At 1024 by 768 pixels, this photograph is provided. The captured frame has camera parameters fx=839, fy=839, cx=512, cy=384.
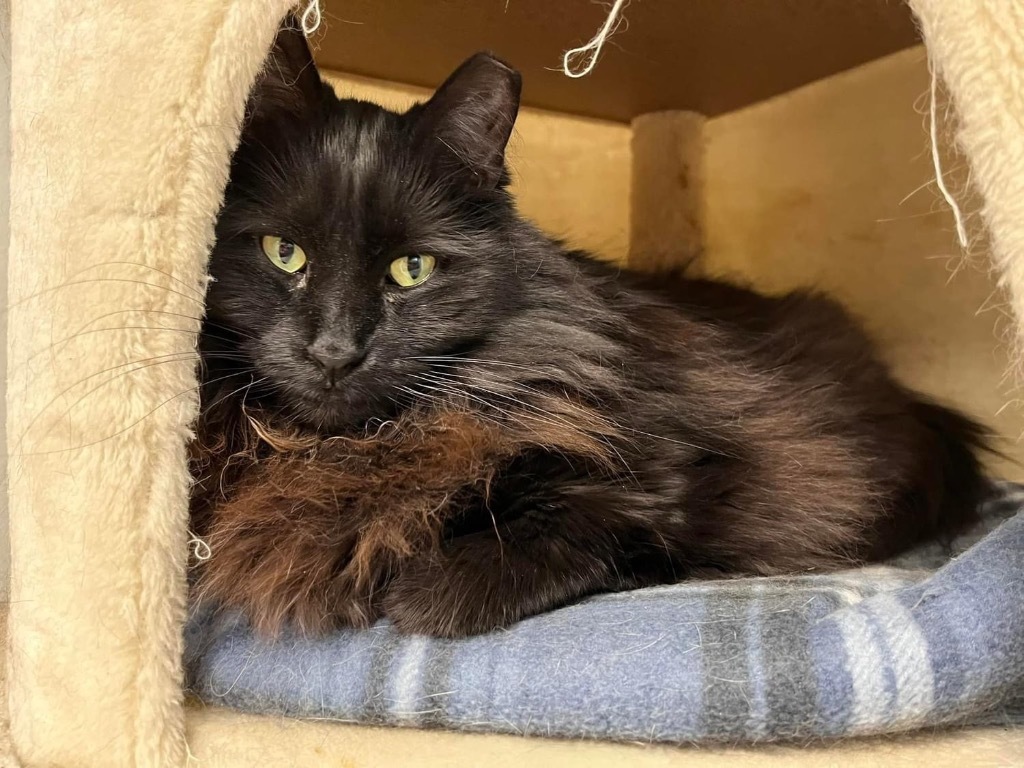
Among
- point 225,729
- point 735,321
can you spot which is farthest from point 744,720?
point 735,321

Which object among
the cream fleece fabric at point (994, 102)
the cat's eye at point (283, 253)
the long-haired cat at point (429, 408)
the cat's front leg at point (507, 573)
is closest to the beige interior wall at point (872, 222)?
the long-haired cat at point (429, 408)

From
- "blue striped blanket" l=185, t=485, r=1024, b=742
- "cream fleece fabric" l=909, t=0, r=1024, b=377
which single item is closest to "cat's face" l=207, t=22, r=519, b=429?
"blue striped blanket" l=185, t=485, r=1024, b=742

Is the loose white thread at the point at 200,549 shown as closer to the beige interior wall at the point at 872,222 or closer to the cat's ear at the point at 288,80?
the cat's ear at the point at 288,80

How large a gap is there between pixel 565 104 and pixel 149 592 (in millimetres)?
1817

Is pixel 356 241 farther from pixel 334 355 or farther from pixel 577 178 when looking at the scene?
pixel 577 178

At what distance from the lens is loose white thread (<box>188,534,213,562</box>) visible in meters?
1.07

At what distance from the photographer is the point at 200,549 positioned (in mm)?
1096

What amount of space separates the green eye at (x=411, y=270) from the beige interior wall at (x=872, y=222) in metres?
1.31

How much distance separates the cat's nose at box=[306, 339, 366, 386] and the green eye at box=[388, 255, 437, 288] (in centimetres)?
13

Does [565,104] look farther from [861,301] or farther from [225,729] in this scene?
[225,729]

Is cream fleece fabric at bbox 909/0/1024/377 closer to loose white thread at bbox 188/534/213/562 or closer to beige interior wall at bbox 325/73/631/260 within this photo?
loose white thread at bbox 188/534/213/562

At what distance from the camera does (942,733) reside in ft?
3.02

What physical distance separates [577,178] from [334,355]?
1582 mm

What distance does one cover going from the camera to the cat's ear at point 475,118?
1129mm
